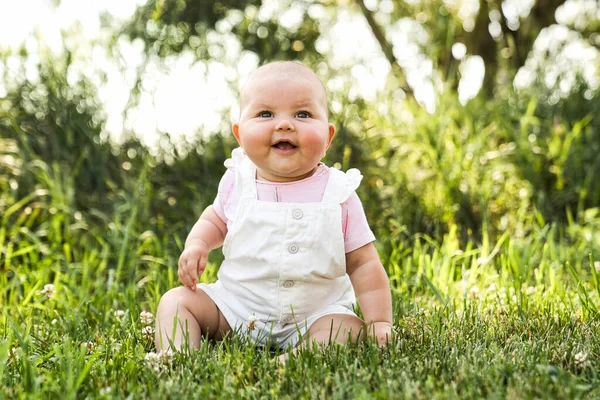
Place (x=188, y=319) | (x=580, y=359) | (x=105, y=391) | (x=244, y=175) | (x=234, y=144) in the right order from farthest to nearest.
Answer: (x=234, y=144) → (x=244, y=175) → (x=188, y=319) → (x=580, y=359) → (x=105, y=391)

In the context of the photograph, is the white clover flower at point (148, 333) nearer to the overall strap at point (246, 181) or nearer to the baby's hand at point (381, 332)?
the overall strap at point (246, 181)

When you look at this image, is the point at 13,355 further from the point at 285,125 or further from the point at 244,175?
the point at 285,125

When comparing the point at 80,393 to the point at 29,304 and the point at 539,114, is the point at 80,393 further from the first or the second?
the point at 539,114

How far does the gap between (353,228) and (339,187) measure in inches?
5.4

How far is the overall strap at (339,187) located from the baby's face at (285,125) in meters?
0.09

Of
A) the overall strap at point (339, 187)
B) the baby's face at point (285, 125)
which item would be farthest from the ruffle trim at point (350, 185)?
the baby's face at point (285, 125)

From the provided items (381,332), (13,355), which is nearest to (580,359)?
(381,332)

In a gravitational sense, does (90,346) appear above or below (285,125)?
below

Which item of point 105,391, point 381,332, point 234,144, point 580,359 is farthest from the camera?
point 234,144

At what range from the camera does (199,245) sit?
2205 millimetres

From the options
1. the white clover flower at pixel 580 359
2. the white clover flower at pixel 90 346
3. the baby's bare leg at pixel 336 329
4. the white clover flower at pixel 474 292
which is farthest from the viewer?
the white clover flower at pixel 474 292

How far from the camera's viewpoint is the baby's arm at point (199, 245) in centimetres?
216

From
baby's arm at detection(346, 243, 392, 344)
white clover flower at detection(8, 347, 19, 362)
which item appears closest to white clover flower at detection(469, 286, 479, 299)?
baby's arm at detection(346, 243, 392, 344)

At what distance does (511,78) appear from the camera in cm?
527
